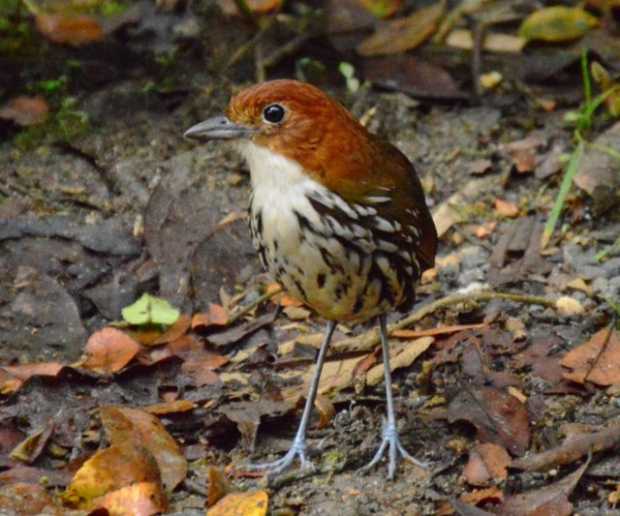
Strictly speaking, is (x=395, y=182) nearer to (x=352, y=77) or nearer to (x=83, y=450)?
(x=83, y=450)

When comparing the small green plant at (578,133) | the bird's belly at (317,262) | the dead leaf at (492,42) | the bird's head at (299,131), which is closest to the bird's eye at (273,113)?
the bird's head at (299,131)

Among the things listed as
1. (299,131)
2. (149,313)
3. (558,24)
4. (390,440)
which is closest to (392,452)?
(390,440)

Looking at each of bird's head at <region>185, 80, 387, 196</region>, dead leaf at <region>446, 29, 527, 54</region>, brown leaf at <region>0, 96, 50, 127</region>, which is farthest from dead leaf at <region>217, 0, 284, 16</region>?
bird's head at <region>185, 80, 387, 196</region>

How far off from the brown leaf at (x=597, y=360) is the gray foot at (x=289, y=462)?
3.71ft

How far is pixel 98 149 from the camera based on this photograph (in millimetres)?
7238

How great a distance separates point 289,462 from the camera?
5191 mm

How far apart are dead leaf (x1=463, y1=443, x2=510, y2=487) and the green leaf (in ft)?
5.68

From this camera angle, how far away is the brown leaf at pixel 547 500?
4.75m

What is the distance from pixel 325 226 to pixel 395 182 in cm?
45

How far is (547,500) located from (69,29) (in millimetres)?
4187

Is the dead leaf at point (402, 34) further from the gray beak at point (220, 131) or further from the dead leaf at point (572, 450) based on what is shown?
the dead leaf at point (572, 450)

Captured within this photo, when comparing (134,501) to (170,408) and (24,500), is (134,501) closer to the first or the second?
(24,500)

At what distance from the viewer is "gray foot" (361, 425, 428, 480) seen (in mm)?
5156

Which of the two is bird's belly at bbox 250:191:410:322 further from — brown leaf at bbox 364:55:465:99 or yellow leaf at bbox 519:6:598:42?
yellow leaf at bbox 519:6:598:42
